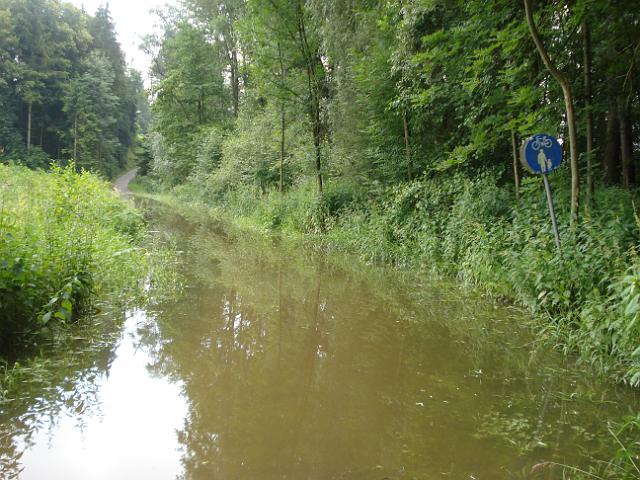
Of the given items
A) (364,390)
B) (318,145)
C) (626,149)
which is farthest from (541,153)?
(318,145)

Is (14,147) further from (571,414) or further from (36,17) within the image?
(571,414)

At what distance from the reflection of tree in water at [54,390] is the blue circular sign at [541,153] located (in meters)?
5.68

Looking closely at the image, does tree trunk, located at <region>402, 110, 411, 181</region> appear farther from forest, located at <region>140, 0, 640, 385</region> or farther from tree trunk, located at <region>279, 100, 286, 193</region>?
tree trunk, located at <region>279, 100, 286, 193</region>

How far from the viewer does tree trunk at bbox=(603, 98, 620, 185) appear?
1016 centimetres

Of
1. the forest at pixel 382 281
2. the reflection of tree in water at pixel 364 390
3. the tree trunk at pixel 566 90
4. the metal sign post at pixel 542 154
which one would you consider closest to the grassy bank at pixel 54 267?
the forest at pixel 382 281

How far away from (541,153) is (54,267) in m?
6.34

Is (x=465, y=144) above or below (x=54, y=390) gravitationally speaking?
above

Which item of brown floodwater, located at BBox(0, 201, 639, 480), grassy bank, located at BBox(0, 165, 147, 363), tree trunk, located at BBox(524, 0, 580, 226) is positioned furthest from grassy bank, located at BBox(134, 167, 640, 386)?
grassy bank, located at BBox(0, 165, 147, 363)

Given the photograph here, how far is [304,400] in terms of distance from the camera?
12.9 feet

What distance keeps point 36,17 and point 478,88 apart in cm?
4430

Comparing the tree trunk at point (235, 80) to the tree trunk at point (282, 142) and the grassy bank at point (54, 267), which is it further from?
the grassy bank at point (54, 267)

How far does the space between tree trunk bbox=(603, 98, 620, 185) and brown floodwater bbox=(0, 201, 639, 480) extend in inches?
234

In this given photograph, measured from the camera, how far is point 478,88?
980 cm

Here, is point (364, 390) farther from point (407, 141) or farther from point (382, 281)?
point (407, 141)
